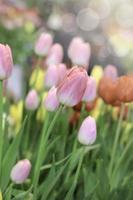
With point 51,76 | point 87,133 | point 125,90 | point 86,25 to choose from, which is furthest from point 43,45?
point 86,25

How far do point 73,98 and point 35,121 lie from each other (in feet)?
1.74

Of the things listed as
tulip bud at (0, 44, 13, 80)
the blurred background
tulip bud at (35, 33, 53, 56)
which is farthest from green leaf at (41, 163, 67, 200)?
the blurred background

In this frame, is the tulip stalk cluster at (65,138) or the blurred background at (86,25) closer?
the tulip stalk cluster at (65,138)

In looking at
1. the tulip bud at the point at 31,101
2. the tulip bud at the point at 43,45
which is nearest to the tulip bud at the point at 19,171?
the tulip bud at the point at 31,101

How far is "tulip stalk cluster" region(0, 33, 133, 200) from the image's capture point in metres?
1.14

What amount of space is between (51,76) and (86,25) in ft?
14.6

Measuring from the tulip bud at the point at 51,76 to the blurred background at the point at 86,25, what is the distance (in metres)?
2.53

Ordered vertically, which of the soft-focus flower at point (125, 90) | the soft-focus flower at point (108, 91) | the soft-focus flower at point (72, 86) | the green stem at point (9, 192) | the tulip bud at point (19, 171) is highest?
the soft-focus flower at point (72, 86)

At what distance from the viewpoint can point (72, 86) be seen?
1083 mm

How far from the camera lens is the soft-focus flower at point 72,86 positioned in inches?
42.5

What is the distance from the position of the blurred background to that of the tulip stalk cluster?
7.14 ft

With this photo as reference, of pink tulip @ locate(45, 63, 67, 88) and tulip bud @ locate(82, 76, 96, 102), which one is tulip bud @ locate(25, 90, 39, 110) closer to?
pink tulip @ locate(45, 63, 67, 88)

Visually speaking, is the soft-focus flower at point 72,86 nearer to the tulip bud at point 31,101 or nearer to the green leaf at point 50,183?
the green leaf at point 50,183

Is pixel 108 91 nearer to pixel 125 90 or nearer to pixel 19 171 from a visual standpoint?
pixel 125 90
